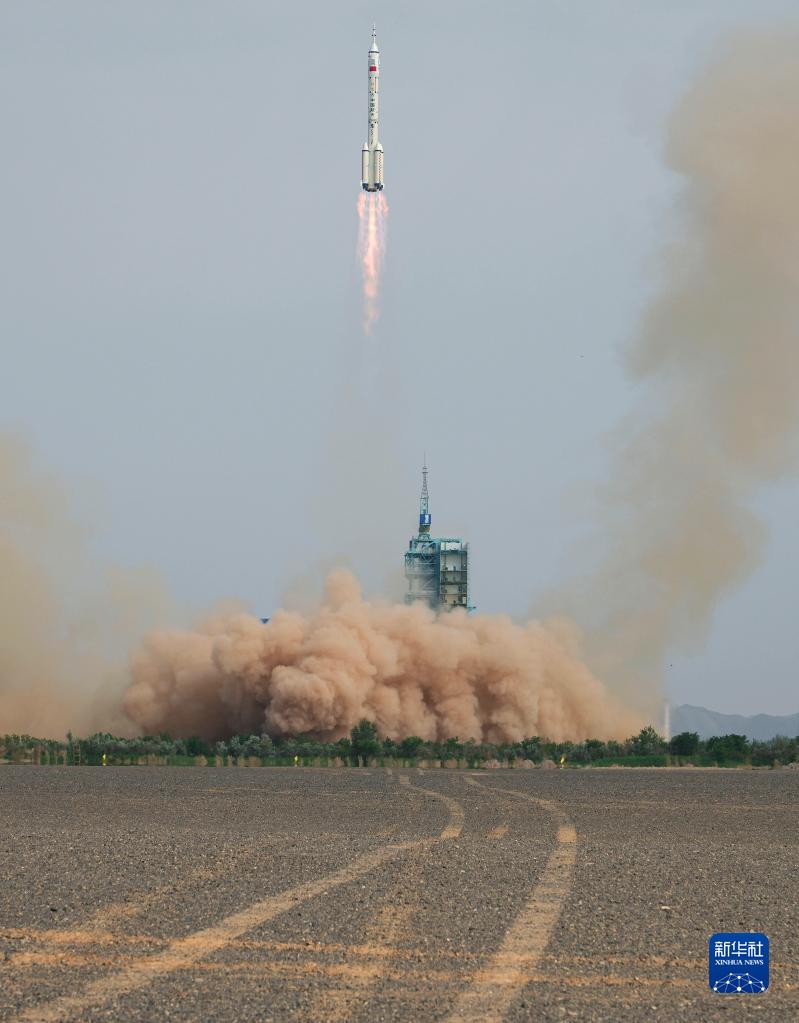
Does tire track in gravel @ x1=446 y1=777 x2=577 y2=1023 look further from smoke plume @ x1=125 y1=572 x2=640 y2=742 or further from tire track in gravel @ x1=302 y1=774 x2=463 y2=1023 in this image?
smoke plume @ x1=125 y1=572 x2=640 y2=742

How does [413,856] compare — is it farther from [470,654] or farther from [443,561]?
[443,561]

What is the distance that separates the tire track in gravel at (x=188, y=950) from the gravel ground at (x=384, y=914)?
0.13 feet

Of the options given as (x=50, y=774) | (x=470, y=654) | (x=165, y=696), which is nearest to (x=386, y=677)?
(x=470, y=654)

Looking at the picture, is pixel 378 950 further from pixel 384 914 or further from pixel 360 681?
pixel 360 681

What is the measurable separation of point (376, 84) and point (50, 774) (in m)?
32.4

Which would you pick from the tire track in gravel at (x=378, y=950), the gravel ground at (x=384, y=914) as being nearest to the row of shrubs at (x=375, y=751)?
the gravel ground at (x=384, y=914)

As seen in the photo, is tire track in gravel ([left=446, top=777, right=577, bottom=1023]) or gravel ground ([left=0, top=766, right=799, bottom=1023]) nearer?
tire track in gravel ([left=446, top=777, right=577, bottom=1023])

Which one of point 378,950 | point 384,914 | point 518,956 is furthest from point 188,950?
point 518,956

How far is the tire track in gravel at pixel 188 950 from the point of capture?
39.8 feet

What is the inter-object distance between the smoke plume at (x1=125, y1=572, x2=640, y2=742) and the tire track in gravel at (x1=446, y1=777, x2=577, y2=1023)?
54.1 metres

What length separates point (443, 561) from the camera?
3681 inches

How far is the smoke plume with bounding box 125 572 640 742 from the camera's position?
76.8m

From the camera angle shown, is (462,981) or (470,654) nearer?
(462,981)

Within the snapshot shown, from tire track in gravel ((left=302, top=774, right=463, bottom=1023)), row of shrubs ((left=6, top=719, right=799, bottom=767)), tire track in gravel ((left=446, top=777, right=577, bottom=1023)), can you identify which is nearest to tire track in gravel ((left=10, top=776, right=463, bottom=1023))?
tire track in gravel ((left=302, top=774, right=463, bottom=1023))
